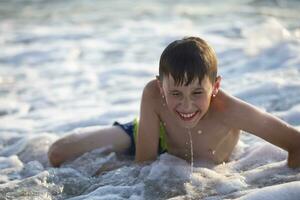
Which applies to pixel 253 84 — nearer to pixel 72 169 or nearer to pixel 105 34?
pixel 72 169

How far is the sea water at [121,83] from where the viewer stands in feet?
11.2

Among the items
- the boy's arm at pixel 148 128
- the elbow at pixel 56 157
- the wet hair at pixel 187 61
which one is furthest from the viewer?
the elbow at pixel 56 157

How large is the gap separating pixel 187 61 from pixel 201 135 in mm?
722

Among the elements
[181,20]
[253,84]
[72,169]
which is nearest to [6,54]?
[181,20]

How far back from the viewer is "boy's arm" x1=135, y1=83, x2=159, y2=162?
3.70 metres

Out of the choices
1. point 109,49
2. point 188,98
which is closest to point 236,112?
point 188,98

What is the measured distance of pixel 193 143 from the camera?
149 inches

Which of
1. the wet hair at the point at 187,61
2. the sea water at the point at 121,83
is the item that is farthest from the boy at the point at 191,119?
the sea water at the point at 121,83

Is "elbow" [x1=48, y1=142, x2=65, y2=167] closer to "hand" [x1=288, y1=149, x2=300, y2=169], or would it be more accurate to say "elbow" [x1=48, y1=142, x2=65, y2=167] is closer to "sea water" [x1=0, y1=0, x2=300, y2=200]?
"sea water" [x1=0, y1=0, x2=300, y2=200]

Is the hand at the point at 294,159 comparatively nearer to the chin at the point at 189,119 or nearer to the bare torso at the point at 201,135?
the bare torso at the point at 201,135

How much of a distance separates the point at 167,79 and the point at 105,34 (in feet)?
19.7

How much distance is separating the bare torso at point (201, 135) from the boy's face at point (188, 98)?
0.82 ft

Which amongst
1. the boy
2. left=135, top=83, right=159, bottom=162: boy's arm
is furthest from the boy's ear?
left=135, top=83, right=159, bottom=162: boy's arm

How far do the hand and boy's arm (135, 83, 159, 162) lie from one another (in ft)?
2.96
